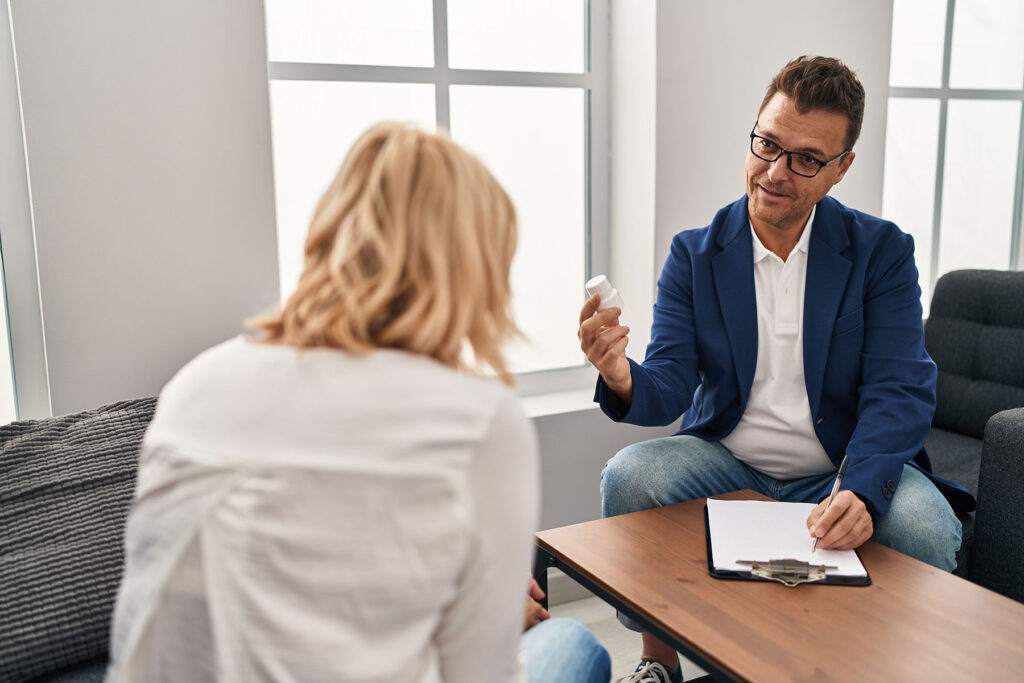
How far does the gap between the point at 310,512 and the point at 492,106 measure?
186 cm

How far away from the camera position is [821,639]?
105cm

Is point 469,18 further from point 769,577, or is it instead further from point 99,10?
point 769,577

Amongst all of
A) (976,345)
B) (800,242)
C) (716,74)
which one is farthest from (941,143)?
(800,242)

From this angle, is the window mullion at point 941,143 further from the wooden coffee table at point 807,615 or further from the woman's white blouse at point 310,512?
the woman's white blouse at point 310,512

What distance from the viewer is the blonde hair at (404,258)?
706mm

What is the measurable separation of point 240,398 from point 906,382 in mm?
1439

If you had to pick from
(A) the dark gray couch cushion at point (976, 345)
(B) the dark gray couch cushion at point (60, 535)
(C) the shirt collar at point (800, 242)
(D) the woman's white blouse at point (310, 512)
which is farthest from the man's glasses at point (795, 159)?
(B) the dark gray couch cushion at point (60, 535)

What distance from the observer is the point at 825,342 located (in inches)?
68.2

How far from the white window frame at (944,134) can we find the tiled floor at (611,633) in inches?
76.9

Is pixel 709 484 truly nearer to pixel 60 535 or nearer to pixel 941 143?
pixel 60 535

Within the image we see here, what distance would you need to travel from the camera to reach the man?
1.69 meters

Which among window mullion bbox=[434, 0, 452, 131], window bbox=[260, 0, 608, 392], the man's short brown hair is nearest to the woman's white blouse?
the man's short brown hair

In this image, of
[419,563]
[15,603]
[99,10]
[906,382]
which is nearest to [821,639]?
[419,563]

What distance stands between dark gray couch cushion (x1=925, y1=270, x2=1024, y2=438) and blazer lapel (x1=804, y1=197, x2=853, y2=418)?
939mm
